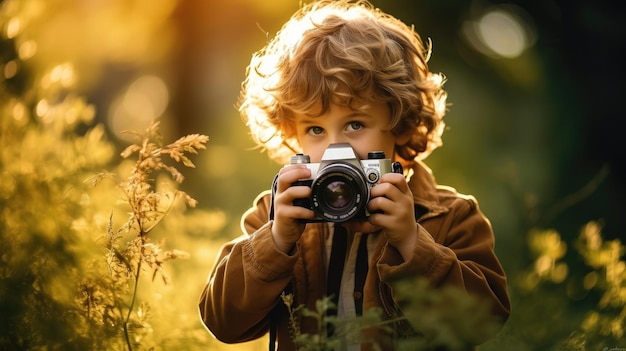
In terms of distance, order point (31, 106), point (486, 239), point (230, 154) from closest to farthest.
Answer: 1. point (31, 106)
2. point (486, 239)
3. point (230, 154)

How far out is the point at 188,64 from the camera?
18.0ft

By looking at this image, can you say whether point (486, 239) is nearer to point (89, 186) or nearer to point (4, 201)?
point (89, 186)

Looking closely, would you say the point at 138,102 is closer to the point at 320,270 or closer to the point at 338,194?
the point at 320,270

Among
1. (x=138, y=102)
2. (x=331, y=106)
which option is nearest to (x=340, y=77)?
(x=331, y=106)

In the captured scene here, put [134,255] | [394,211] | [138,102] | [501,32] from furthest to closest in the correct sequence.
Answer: [138,102] → [501,32] → [394,211] → [134,255]

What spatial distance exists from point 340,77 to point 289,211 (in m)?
0.38

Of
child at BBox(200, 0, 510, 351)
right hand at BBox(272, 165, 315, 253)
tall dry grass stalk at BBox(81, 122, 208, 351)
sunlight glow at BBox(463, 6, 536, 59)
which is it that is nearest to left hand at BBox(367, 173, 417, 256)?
child at BBox(200, 0, 510, 351)

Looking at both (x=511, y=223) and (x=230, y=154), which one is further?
(x=230, y=154)

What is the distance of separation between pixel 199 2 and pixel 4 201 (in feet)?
12.7

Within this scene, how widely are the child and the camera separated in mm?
26

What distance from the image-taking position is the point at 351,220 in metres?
1.67

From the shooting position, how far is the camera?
5.36 feet

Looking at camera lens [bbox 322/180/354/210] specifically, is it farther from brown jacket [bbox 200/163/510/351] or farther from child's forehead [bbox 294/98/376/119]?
child's forehead [bbox 294/98/376/119]

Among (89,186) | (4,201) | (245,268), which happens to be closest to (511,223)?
(245,268)
